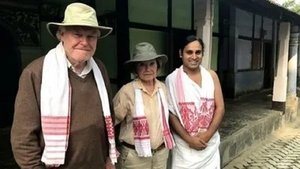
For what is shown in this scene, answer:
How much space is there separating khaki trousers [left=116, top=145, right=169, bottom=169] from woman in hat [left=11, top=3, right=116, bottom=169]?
518mm

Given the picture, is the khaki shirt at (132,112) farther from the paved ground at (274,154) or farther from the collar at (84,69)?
the paved ground at (274,154)

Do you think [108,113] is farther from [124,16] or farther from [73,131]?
[124,16]

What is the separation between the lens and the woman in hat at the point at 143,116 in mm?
2410

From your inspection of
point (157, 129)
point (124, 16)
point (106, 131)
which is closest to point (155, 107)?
point (157, 129)

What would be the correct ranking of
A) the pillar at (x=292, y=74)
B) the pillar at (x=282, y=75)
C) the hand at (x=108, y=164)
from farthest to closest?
the pillar at (x=292, y=74) < the pillar at (x=282, y=75) < the hand at (x=108, y=164)

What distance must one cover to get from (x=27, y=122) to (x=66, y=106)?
8.2 inches

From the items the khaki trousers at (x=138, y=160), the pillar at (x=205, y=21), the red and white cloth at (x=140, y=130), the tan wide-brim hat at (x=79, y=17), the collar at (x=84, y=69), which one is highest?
the pillar at (x=205, y=21)

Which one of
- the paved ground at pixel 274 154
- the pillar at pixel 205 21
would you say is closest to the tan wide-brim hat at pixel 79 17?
the pillar at pixel 205 21

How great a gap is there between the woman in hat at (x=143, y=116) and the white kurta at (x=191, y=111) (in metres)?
0.23

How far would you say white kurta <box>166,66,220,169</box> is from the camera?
2.72 metres

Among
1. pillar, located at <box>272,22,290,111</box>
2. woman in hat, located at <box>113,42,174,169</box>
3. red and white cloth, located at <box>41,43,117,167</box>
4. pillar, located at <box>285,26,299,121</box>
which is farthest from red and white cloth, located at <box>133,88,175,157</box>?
pillar, located at <box>285,26,299,121</box>

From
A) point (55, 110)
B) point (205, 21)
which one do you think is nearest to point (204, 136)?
point (55, 110)

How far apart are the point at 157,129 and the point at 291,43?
7.52 m

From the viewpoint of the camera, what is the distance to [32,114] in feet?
5.61
